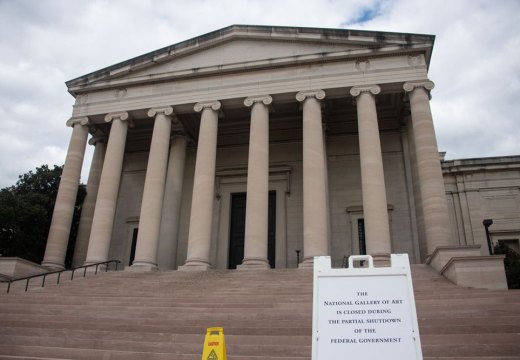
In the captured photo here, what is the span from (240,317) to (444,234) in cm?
1236

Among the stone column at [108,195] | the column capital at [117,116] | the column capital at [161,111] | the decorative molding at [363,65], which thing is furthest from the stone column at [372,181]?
the stone column at [108,195]

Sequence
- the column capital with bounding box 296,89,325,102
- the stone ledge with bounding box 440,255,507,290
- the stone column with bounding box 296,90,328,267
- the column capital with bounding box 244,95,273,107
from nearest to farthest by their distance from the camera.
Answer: the stone ledge with bounding box 440,255,507,290 < the stone column with bounding box 296,90,328,267 < the column capital with bounding box 296,89,325,102 < the column capital with bounding box 244,95,273,107

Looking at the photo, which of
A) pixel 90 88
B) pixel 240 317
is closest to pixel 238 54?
pixel 90 88

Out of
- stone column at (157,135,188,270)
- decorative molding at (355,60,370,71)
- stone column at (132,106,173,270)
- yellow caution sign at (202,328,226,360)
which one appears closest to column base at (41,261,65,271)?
stone column at (132,106,173,270)

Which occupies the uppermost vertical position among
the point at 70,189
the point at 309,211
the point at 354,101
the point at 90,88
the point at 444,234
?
the point at 90,88

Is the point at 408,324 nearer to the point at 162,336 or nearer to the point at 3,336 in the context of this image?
the point at 162,336

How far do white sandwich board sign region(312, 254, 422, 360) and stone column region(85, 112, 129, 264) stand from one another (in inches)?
841

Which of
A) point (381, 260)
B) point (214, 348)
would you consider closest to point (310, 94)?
point (381, 260)

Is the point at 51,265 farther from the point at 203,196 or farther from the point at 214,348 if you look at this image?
the point at 214,348

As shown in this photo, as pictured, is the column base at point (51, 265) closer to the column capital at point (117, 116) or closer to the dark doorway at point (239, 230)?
the column capital at point (117, 116)

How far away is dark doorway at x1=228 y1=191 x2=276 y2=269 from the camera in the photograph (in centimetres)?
2884

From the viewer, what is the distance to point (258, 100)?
25.2m

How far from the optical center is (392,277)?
5137mm

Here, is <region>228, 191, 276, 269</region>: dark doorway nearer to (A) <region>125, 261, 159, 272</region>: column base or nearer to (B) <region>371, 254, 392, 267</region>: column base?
(A) <region>125, 261, 159, 272</region>: column base
